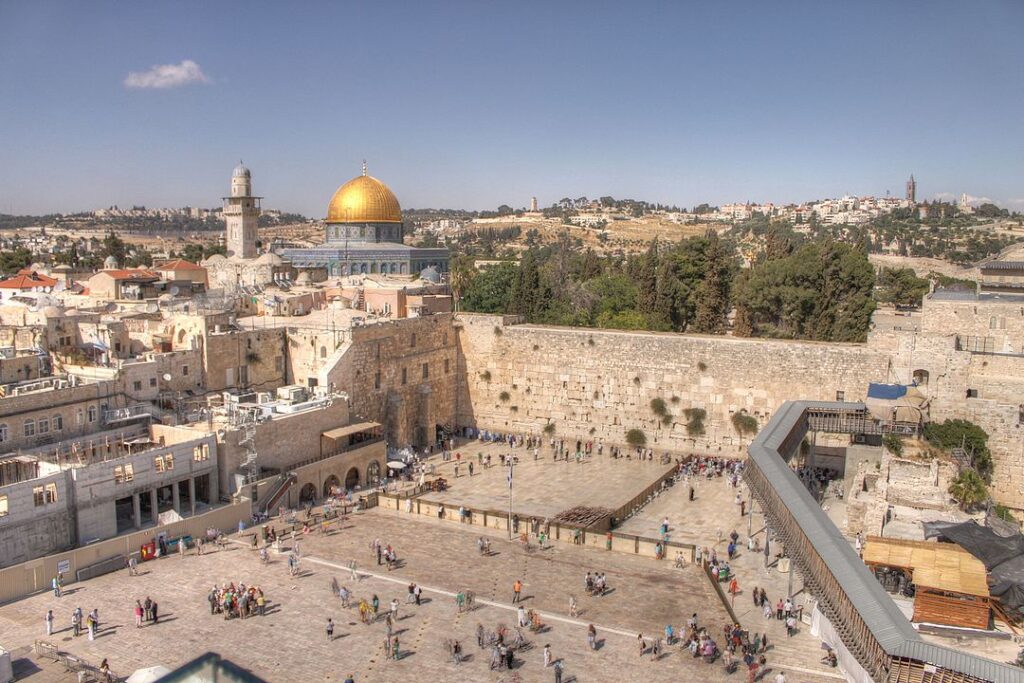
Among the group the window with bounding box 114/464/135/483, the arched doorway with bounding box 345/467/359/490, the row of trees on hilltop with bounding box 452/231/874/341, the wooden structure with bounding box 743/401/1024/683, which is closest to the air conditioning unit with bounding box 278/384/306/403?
the arched doorway with bounding box 345/467/359/490

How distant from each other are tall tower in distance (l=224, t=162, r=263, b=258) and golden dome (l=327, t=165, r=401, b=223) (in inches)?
149

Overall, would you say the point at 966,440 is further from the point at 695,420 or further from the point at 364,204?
the point at 364,204

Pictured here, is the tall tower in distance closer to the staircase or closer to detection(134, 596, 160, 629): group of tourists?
the staircase

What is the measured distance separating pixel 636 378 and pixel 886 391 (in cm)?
786

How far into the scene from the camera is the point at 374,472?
80.9 ft

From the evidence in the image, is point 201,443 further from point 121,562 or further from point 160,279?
point 160,279

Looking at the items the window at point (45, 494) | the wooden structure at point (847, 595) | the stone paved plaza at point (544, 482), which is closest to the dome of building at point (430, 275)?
the stone paved plaza at point (544, 482)

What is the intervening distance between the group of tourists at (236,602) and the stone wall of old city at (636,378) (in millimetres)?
15023

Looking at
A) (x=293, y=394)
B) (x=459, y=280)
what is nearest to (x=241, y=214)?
(x=459, y=280)

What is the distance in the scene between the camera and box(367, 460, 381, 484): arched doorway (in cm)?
2453

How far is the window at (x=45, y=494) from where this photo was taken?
17.1 m

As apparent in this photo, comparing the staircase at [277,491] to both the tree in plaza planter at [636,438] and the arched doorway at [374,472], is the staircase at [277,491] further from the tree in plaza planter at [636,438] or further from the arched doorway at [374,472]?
the tree in plaza planter at [636,438]

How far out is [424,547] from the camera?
19.4 metres

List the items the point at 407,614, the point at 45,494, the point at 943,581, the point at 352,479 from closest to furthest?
the point at 943,581 < the point at 407,614 < the point at 45,494 < the point at 352,479
